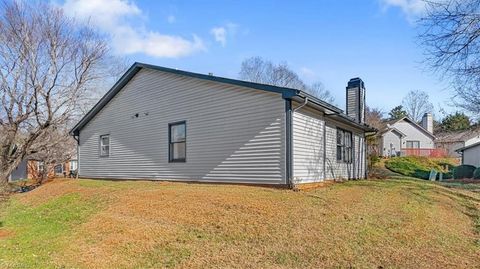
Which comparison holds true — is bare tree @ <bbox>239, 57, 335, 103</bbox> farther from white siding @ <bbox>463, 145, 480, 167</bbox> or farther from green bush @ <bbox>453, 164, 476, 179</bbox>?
green bush @ <bbox>453, 164, 476, 179</bbox>

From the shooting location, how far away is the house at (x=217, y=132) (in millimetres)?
11336

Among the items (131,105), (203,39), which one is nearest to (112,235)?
(131,105)

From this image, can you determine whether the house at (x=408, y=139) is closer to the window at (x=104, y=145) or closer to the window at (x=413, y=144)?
the window at (x=413, y=144)

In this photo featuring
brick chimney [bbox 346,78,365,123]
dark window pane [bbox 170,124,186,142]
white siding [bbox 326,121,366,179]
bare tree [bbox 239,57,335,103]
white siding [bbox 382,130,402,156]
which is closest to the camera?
white siding [bbox 326,121,366,179]

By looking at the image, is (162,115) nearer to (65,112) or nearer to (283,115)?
(283,115)

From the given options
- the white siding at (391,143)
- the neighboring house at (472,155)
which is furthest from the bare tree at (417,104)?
the neighboring house at (472,155)

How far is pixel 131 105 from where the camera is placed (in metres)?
17.1

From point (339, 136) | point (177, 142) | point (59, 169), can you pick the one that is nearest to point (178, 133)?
point (177, 142)

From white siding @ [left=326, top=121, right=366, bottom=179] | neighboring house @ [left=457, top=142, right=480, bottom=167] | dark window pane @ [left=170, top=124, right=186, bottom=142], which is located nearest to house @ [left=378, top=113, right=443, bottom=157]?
neighboring house @ [left=457, top=142, right=480, bottom=167]

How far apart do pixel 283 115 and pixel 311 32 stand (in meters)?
3.84

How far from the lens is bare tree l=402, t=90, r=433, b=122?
69.3 m

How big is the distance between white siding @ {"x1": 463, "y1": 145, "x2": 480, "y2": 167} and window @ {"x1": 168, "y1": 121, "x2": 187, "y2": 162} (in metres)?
28.2

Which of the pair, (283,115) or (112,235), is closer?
(112,235)

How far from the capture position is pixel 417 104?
69938 mm
